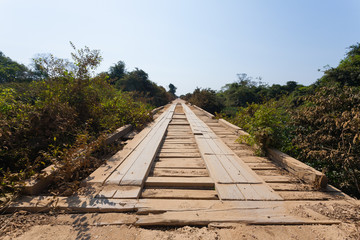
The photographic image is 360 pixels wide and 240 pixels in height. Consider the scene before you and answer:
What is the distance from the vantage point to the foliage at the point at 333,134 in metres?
2.47

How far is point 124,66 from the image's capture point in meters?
38.7

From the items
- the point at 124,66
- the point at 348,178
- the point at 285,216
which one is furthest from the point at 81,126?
the point at 124,66

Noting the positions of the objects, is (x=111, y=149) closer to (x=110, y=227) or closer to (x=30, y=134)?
(x=30, y=134)

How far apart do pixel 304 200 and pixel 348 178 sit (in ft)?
5.00

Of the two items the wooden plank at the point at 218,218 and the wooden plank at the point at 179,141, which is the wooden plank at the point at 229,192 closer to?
the wooden plank at the point at 218,218

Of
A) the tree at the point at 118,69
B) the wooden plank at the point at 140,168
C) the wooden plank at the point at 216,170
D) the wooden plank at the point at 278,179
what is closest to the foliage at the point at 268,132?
the wooden plank at the point at 278,179

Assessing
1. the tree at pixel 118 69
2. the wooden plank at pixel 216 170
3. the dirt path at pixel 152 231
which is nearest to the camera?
the dirt path at pixel 152 231

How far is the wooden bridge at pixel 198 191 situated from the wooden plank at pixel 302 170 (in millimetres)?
11

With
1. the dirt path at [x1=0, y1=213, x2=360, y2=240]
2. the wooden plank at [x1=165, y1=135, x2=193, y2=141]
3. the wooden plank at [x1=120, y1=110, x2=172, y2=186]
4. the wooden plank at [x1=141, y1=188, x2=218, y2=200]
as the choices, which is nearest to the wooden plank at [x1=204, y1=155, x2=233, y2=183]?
the wooden plank at [x1=141, y1=188, x2=218, y2=200]

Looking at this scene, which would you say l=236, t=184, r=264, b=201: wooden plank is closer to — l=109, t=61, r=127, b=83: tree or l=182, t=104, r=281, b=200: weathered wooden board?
l=182, t=104, r=281, b=200: weathered wooden board

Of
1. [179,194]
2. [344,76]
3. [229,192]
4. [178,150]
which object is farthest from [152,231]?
[344,76]

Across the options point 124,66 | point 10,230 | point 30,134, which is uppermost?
point 124,66

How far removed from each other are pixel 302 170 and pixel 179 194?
5.99ft

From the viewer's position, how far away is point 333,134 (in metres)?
2.90
